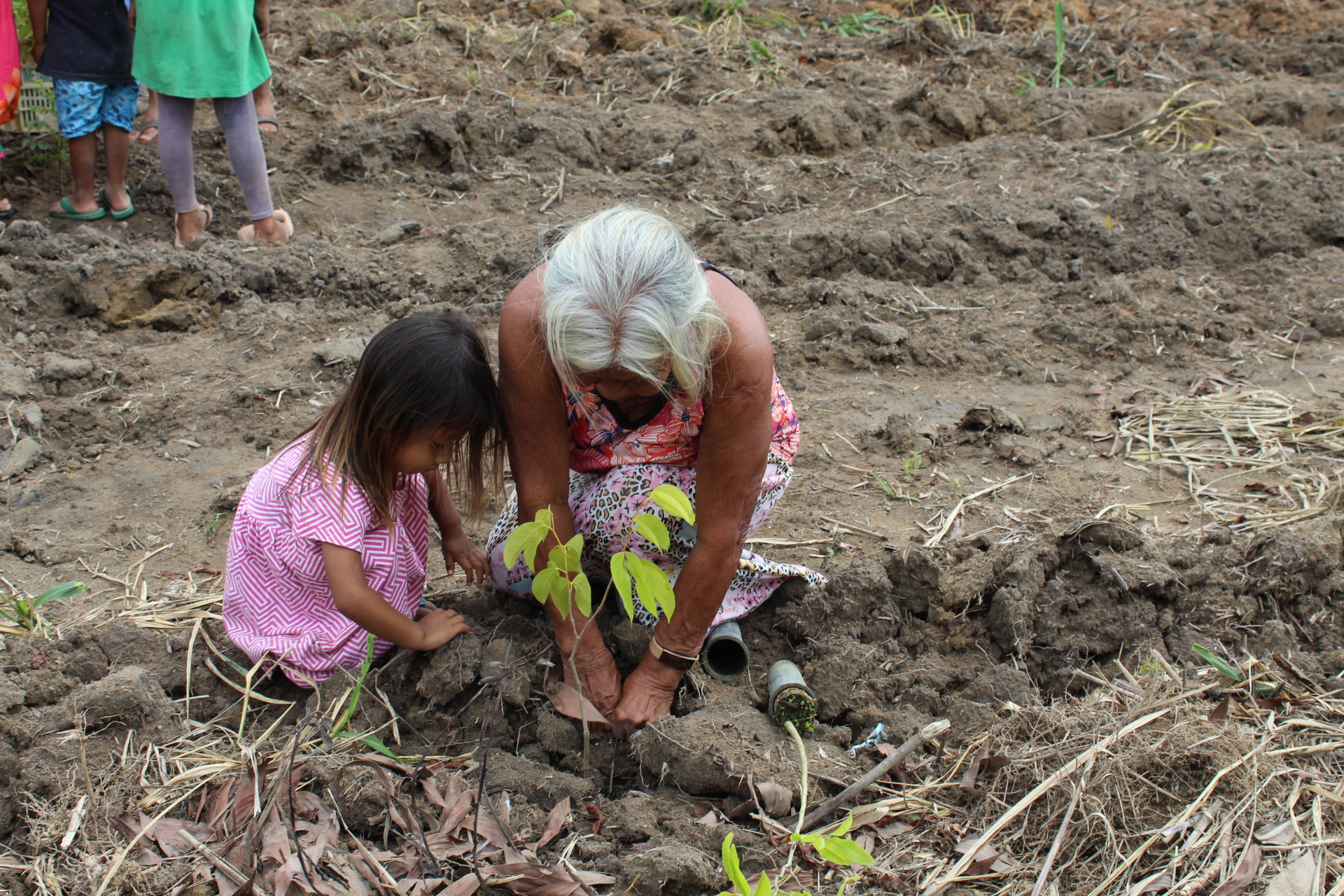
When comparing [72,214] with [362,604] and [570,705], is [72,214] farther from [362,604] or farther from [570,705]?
[570,705]

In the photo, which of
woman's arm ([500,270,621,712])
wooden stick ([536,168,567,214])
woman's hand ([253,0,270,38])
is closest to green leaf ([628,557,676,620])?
woman's arm ([500,270,621,712])

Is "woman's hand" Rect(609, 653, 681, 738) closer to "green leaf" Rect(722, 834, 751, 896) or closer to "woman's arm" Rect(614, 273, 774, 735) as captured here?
"woman's arm" Rect(614, 273, 774, 735)

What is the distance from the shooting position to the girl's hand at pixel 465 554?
2420 millimetres

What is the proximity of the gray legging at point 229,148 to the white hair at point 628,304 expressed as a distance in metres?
3.14

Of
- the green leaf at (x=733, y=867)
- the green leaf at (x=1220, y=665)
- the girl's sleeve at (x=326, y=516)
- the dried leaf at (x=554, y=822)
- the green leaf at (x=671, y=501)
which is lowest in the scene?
the dried leaf at (x=554, y=822)

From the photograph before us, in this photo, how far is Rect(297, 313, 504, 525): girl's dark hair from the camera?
74.0 inches

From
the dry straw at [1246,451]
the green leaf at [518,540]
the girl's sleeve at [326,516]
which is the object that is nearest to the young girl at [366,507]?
the girl's sleeve at [326,516]

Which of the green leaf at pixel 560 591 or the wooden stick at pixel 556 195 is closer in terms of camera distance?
the green leaf at pixel 560 591

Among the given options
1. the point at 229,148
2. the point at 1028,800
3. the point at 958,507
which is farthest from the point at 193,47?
the point at 1028,800

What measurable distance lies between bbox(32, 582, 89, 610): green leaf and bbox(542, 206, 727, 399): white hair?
139cm

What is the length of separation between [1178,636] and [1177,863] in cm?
81

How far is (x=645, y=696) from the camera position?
6.91ft

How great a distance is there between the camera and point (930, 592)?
244 centimetres

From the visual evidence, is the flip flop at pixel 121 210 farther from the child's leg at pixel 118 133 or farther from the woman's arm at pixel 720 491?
the woman's arm at pixel 720 491
